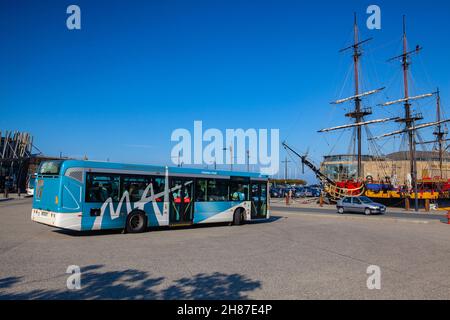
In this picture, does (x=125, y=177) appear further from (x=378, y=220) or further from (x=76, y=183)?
(x=378, y=220)

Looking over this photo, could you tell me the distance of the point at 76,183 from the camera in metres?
12.4

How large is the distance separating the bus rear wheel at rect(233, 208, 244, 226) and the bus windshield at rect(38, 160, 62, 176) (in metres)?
8.40

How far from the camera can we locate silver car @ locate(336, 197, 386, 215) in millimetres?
28141

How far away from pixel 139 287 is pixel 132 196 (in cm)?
788

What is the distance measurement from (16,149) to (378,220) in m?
45.1

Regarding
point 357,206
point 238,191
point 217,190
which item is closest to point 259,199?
point 238,191

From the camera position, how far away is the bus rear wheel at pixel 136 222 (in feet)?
45.4

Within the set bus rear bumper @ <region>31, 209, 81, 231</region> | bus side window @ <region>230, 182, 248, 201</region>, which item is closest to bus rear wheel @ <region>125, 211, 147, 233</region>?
bus rear bumper @ <region>31, 209, 81, 231</region>

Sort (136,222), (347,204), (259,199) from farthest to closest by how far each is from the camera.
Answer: (347,204) < (259,199) < (136,222)

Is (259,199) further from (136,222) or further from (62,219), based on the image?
(62,219)

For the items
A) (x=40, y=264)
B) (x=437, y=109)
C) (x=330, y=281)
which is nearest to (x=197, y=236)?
(x=40, y=264)

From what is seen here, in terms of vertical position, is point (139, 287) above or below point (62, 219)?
below

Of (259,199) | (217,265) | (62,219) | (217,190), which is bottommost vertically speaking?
(217,265)

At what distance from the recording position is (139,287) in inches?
251
